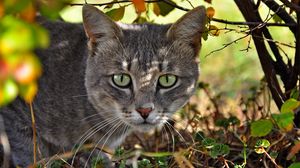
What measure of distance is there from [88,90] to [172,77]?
1.70ft

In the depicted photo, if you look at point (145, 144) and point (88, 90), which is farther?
point (145, 144)

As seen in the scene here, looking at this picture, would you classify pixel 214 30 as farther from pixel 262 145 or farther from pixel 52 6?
pixel 52 6

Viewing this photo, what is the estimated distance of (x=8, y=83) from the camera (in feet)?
3.95

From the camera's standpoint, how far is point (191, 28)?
10.9 ft

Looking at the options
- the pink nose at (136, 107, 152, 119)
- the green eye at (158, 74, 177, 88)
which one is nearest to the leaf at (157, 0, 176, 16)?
the green eye at (158, 74, 177, 88)

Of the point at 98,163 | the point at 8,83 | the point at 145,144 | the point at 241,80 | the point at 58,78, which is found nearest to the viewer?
the point at 8,83

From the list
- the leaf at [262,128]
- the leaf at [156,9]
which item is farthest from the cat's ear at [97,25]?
the leaf at [262,128]

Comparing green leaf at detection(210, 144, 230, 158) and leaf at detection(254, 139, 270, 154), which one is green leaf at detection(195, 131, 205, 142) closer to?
green leaf at detection(210, 144, 230, 158)

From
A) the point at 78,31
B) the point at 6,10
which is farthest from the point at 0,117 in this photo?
the point at 6,10

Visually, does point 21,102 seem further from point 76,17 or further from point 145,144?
point 76,17

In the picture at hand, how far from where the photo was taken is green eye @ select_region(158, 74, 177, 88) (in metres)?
3.34

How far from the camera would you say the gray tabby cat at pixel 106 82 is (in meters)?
3.25

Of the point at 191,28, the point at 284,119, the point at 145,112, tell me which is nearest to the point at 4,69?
the point at 284,119

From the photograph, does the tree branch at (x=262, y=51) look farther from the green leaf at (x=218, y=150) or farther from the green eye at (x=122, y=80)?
the green eye at (x=122, y=80)
